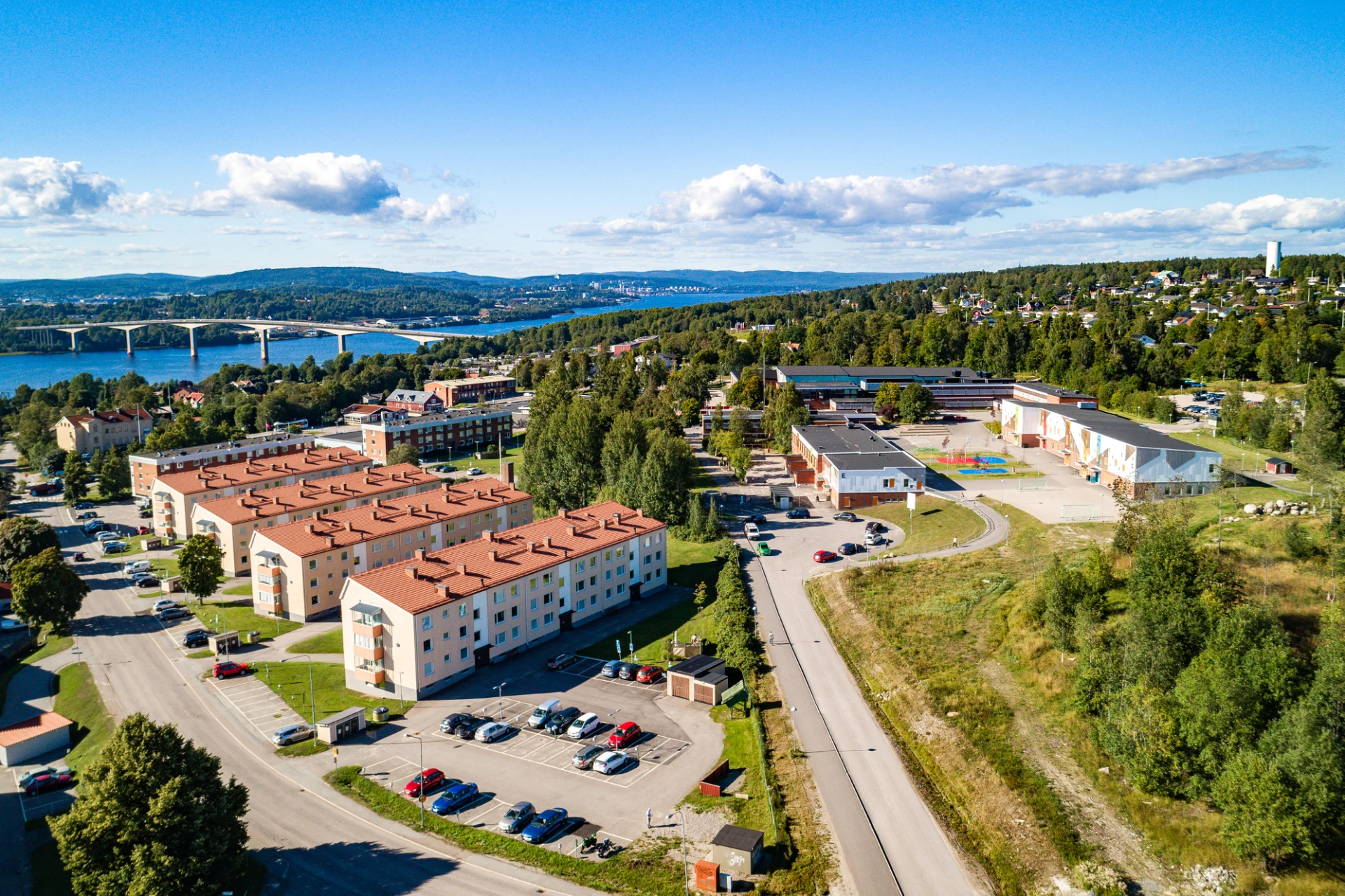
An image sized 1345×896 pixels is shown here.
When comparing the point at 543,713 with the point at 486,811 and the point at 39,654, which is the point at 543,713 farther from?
the point at 39,654

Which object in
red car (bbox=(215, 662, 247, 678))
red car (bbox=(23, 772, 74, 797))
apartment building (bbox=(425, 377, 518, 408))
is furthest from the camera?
apartment building (bbox=(425, 377, 518, 408))

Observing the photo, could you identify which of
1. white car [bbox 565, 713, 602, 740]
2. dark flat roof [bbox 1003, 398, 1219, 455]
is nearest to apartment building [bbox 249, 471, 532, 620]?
white car [bbox 565, 713, 602, 740]

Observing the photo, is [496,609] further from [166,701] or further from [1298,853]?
[1298,853]

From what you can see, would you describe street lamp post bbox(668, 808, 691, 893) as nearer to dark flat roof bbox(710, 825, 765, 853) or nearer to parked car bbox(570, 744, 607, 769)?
dark flat roof bbox(710, 825, 765, 853)

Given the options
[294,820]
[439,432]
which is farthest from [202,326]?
[294,820]

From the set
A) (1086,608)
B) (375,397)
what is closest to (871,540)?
(1086,608)

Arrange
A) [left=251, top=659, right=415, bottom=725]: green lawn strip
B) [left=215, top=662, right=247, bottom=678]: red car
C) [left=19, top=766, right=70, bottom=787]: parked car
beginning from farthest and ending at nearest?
[left=215, top=662, right=247, bottom=678]: red car, [left=251, top=659, right=415, bottom=725]: green lawn strip, [left=19, top=766, right=70, bottom=787]: parked car
